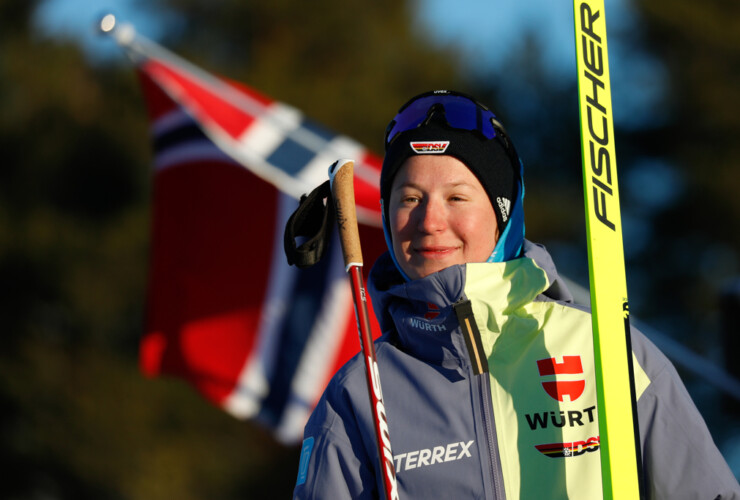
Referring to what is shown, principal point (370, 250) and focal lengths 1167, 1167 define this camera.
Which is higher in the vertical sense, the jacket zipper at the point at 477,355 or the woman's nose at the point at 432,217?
the woman's nose at the point at 432,217

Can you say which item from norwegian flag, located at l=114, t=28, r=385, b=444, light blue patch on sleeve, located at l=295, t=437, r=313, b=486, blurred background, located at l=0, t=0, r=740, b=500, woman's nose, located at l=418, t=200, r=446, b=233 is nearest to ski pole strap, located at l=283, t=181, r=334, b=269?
woman's nose, located at l=418, t=200, r=446, b=233

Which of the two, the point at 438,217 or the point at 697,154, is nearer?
the point at 438,217

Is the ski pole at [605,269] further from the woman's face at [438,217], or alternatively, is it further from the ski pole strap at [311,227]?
the ski pole strap at [311,227]

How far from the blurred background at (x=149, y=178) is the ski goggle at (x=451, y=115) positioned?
11.8 meters

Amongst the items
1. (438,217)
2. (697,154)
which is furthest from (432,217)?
(697,154)

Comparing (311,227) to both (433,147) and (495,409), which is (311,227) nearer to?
(433,147)

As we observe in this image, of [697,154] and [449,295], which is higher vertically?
[697,154]

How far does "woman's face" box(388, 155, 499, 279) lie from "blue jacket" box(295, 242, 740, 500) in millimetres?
80

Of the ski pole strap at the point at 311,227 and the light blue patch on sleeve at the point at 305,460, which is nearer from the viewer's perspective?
the light blue patch on sleeve at the point at 305,460

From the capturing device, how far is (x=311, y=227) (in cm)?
246

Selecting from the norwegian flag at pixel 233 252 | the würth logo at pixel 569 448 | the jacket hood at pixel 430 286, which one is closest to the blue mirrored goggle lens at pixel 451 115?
the jacket hood at pixel 430 286

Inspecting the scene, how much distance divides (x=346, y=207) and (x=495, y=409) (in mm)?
548

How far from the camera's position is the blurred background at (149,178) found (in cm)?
1468

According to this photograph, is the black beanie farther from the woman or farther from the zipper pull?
the zipper pull
